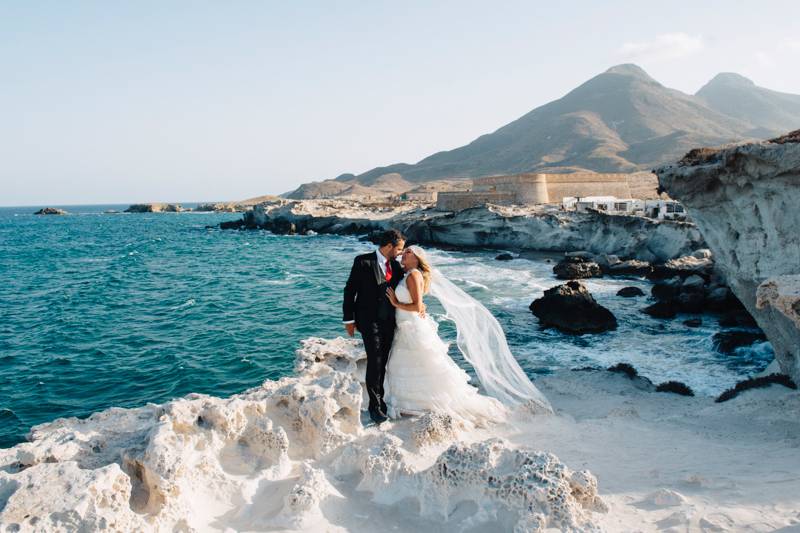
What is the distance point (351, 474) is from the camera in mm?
4883

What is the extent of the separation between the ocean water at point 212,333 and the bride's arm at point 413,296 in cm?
744

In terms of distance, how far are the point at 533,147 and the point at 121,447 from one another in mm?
138848

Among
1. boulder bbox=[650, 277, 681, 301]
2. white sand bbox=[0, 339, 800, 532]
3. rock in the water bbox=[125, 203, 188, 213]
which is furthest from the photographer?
rock in the water bbox=[125, 203, 188, 213]

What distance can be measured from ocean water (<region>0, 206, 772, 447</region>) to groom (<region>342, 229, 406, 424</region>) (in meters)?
6.97

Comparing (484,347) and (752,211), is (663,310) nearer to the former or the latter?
(752,211)

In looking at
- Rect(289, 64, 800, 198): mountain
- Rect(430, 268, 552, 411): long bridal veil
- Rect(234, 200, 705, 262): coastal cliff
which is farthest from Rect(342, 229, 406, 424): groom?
Rect(289, 64, 800, 198): mountain

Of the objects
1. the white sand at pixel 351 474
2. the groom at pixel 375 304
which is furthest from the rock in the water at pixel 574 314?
the groom at pixel 375 304

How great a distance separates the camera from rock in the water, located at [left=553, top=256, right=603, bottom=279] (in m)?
27.4

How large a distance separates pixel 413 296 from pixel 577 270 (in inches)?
911

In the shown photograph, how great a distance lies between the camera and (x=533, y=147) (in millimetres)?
135250

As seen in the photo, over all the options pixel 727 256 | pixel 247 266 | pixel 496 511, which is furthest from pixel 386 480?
pixel 247 266

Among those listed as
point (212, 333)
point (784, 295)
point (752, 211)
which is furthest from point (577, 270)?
point (784, 295)

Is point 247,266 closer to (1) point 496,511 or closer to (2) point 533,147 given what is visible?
(1) point 496,511

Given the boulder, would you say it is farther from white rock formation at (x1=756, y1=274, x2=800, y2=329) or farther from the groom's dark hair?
the groom's dark hair
